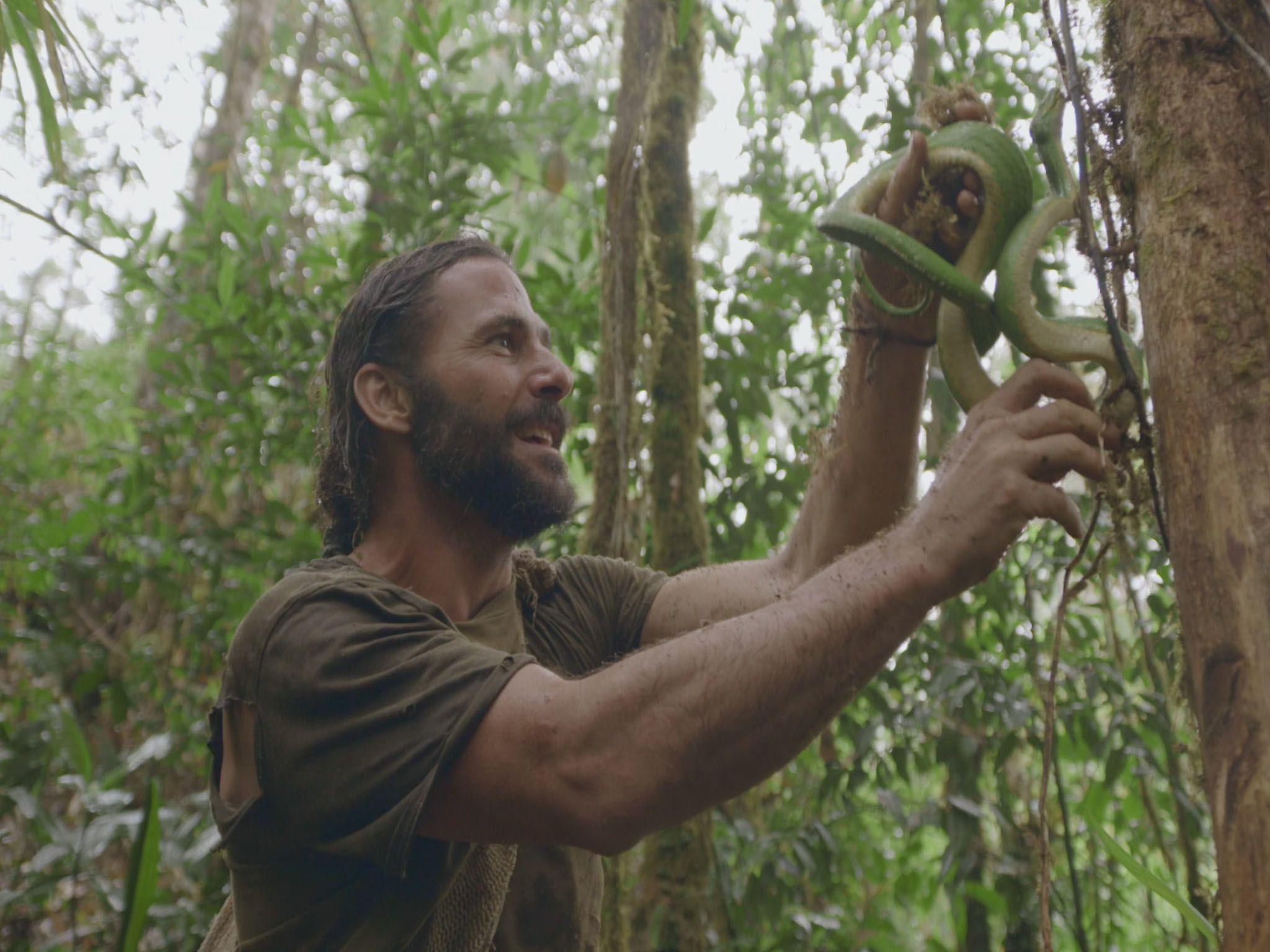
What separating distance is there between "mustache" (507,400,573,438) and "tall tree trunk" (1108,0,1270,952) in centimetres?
116

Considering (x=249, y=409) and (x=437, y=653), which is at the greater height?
(x=249, y=409)

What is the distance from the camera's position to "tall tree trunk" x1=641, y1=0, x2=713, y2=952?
3209 millimetres

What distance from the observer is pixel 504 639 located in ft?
6.33

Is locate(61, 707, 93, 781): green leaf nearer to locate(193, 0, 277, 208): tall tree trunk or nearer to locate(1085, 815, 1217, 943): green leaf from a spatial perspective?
locate(1085, 815, 1217, 943): green leaf

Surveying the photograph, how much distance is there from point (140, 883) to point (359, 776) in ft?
2.86

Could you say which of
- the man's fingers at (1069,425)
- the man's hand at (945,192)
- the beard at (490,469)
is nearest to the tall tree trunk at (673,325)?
the beard at (490,469)

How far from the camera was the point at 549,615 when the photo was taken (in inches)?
85.1

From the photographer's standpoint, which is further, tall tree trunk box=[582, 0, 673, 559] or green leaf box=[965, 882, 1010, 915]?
tall tree trunk box=[582, 0, 673, 559]

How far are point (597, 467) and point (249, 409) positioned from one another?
1573 millimetres

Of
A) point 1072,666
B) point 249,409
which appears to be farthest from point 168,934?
point 1072,666

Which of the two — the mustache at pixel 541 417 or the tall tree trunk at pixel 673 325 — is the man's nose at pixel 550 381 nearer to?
the mustache at pixel 541 417

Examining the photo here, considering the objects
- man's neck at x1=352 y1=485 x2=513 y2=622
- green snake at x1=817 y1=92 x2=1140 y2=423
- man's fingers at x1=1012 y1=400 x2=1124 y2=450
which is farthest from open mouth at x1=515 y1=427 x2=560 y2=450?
man's fingers at x1=1012 y1=400 x2=1124 y2=450

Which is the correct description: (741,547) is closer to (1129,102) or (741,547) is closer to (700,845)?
(700,845)

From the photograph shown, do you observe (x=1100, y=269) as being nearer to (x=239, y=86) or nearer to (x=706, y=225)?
(x=706, y=225)
